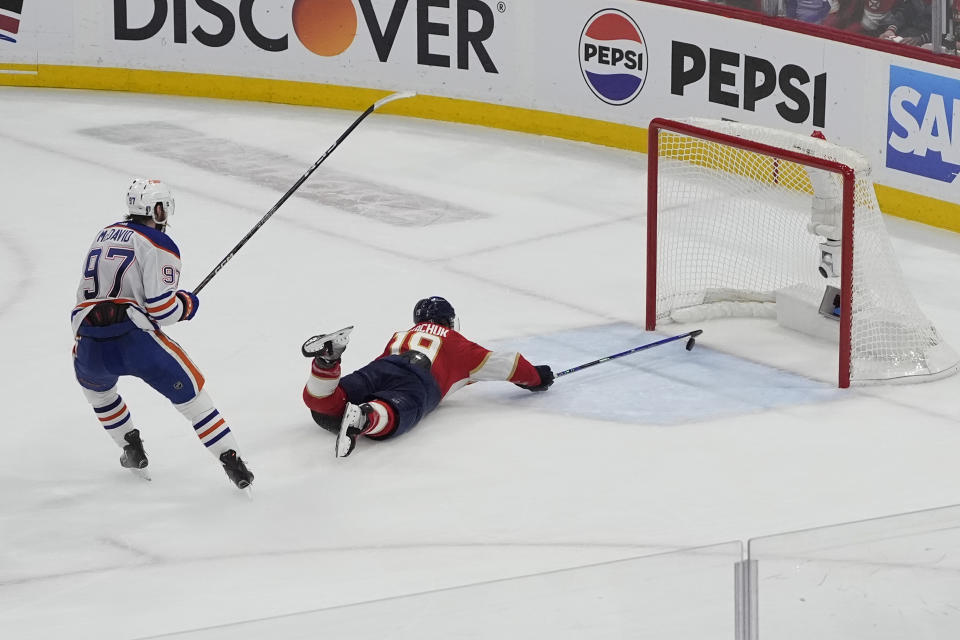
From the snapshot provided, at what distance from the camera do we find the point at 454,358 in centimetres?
625

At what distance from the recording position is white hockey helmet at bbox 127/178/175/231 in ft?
17.9

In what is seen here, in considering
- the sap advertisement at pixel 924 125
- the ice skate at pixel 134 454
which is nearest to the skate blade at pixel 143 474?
the ice skate at pixel 134 454

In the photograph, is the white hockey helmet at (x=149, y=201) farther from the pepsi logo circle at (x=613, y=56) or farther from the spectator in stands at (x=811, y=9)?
the pepsi logo circle at (x=613, y=56)

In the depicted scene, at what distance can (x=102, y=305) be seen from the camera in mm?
5402

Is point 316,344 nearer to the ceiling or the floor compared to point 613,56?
nearer to the floor

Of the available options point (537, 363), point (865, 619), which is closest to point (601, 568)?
point (865, 619)

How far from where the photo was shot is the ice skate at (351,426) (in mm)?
5742

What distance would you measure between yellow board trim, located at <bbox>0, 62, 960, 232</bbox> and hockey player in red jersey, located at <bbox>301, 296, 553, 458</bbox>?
13.9ft

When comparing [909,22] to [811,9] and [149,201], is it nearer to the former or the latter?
[811,9]

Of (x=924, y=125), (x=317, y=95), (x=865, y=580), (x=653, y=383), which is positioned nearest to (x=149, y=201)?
(x=653, y=383)

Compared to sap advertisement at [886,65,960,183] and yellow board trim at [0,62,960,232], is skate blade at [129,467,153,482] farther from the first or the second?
yellow board trim at [0,62,960,232]

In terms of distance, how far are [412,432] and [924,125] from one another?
3813mm

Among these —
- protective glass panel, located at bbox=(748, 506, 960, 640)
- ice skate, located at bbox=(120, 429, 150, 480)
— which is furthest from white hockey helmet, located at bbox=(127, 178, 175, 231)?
protective glass panel, located at bbox=(748, 506, 960, 640)

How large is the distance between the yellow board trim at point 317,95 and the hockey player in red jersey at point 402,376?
4.24 meters
